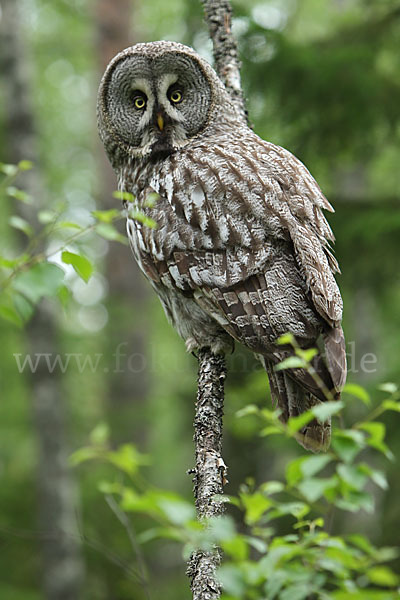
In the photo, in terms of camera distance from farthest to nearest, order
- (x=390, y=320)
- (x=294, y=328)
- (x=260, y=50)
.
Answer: (x=390, y=320) → (x=260, y=50) → (x=294, y=328)

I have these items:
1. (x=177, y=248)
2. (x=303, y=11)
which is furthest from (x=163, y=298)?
(x=303, y=11)

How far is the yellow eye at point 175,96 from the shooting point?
13.3ft

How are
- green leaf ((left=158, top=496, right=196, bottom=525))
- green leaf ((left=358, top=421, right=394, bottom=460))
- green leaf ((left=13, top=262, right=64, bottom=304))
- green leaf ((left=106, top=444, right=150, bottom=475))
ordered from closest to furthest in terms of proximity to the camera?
1. green leaf ((left=158, top=496, right=196, bottom=525))
2. green leaf ((left=358, top=421, right=394, bottom=460))
3. green leaf ((left=106, top=444, right=150, bottom=475))
4. green leaf ((left=13, top=262, right=64, bottom=304))

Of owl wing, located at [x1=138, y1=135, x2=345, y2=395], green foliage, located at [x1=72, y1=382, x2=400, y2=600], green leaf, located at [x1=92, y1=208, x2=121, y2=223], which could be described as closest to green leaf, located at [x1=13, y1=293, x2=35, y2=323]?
green leaf, located at [x1=92, y1=208, x2=121, y2=223]

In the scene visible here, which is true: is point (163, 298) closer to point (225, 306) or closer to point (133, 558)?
point (225, 306)

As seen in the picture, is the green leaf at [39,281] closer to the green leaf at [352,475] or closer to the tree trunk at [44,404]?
the green leaf at [352,475]

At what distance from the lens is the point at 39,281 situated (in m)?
2.13

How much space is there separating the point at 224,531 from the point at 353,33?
6325 mm

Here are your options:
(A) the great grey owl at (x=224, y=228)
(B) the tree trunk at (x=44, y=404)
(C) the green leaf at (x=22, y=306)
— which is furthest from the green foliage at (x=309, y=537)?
(B) the tree trunk at (x=44, y=404)

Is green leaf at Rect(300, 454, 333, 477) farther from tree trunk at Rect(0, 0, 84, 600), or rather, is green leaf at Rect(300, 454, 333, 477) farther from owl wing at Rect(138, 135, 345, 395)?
tree trunk at Rect(0, 0, 84, 600)

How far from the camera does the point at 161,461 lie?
33.8 ft

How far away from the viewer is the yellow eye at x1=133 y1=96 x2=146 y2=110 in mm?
4090

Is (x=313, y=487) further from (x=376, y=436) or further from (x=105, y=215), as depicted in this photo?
(x=105, y=215)

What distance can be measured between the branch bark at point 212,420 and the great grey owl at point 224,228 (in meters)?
0.22
